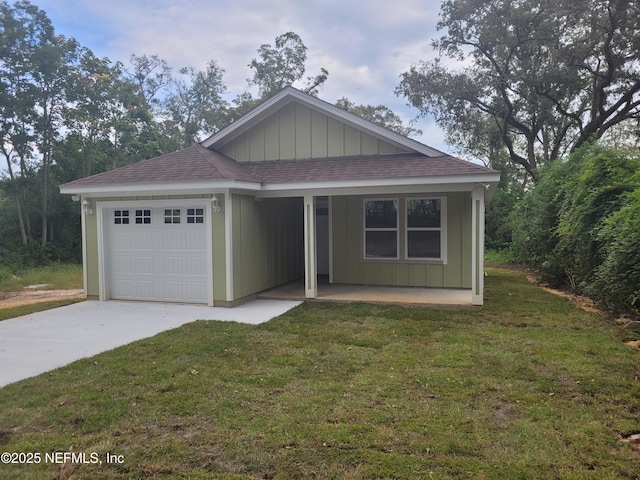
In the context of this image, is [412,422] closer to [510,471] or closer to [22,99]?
[510,471]

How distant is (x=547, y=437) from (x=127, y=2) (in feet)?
47.0

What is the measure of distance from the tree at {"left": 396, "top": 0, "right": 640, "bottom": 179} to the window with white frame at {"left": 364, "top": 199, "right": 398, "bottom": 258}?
986 cm

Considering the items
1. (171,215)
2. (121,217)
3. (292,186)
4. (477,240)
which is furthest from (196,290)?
(477,240)

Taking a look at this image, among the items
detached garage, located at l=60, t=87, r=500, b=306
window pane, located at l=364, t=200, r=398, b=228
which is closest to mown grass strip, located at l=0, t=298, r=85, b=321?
detached garage, located at l=60, t=87, r=500, b=306

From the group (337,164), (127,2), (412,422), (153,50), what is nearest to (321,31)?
(127,2)

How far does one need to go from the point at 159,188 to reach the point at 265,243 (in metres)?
2.58

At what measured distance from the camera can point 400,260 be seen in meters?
10.5

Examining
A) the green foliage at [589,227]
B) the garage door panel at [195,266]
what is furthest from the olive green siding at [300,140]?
the green foliage at [589,227]

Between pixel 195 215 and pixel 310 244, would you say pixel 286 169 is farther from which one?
pixel 195 215

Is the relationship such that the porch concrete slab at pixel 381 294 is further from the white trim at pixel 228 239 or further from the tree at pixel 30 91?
the tree at pixel 30 91

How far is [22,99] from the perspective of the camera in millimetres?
16344

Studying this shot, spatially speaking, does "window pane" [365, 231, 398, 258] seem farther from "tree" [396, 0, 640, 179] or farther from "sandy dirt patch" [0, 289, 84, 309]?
"tree" [396, 0, 640, 179]

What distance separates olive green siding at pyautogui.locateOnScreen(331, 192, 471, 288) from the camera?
33.2 ft

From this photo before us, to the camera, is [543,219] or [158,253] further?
[543,219]
